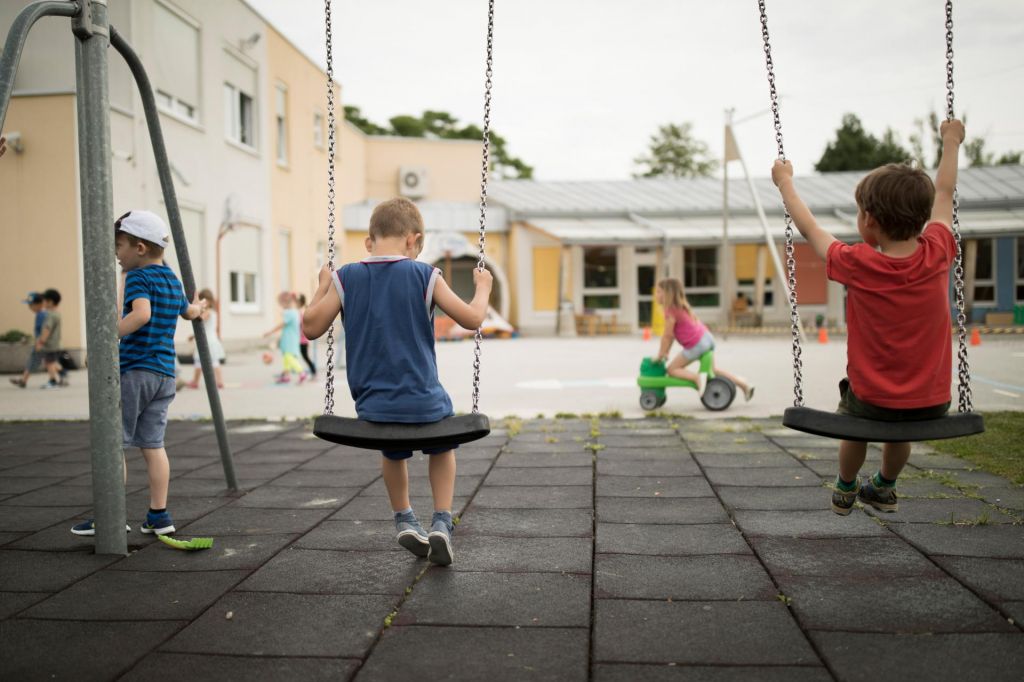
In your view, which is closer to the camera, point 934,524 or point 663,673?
point 663,673

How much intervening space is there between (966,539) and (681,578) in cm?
130

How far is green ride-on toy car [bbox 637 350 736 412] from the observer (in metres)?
8.16

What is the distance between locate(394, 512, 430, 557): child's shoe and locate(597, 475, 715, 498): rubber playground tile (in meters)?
1.39

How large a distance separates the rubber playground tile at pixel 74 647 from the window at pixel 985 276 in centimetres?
2731

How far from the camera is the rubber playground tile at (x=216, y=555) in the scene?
130 inches

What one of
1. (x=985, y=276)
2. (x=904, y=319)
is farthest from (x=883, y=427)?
(x=985, y=276)

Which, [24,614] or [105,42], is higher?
[105,42]

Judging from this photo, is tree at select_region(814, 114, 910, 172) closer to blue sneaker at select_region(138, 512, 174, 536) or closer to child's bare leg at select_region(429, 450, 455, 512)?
child's bare leg at select_region(429, 450, 455, 512)

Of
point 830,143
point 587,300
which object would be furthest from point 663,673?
point 830,143

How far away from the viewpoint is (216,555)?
3459 millimetres

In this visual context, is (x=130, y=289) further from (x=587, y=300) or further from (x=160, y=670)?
(x=587, y=300)

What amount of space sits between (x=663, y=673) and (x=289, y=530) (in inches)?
83.3

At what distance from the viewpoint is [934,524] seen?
3.75 meters

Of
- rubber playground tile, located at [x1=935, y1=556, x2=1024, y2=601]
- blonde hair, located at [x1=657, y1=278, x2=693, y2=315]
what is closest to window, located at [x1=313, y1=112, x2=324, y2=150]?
blonde hair, located at [x1=657, y1=278, x2=693, y2=315]
